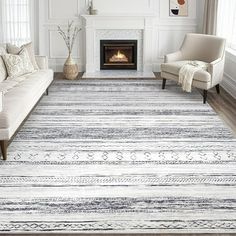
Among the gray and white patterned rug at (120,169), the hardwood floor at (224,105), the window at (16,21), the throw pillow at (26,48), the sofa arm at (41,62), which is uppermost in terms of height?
the window at (16,21)

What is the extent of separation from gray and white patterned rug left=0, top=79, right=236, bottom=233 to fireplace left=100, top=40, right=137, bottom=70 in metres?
2.04

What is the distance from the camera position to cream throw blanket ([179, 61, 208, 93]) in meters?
6.56

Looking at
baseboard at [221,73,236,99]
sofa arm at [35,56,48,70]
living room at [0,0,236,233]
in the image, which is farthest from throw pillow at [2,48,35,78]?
baseboard at [221,73,236,99]

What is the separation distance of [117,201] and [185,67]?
11.7ft

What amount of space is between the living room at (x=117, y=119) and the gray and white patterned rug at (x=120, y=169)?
0.01m

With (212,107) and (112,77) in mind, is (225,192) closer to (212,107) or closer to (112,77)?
(212,107)

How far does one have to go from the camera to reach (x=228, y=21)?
7.52 m

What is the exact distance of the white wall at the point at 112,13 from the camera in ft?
26.7

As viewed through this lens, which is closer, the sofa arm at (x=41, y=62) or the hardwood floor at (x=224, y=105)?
the hardwood floor at (x=224, y=105)

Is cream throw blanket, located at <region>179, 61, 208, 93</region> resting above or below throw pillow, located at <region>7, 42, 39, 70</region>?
below

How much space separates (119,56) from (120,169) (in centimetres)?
463

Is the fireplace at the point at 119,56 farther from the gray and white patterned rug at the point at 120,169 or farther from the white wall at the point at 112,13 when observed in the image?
the gray and white patterned rug at the point at 120,169

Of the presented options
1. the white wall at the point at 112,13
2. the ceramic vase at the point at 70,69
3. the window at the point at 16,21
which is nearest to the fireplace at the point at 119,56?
the white wall at the point at 112,13

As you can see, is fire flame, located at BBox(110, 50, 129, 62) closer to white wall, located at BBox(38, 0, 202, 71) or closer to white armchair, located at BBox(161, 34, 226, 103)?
white wall, located at BBox(38, 0, 202, 71)
